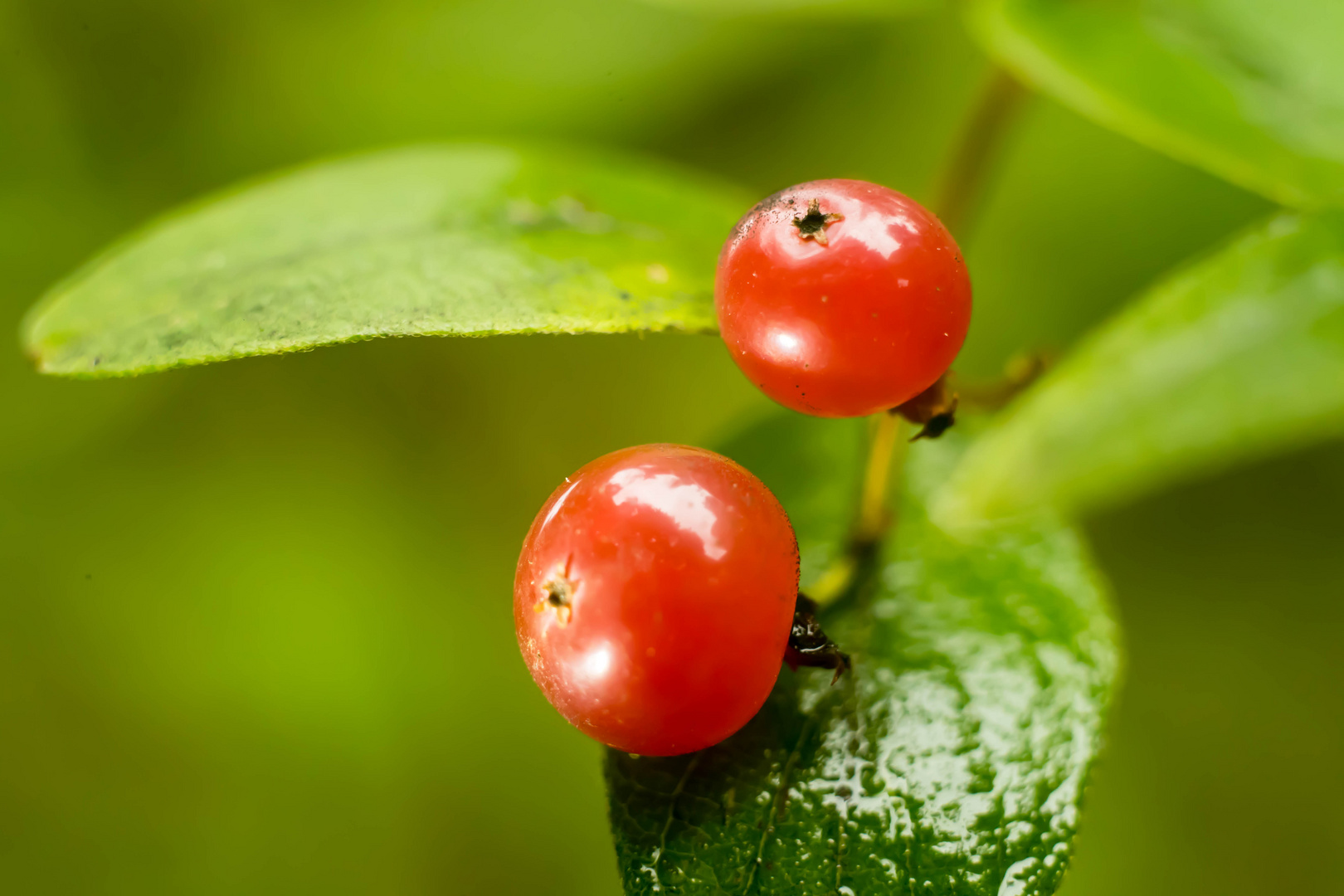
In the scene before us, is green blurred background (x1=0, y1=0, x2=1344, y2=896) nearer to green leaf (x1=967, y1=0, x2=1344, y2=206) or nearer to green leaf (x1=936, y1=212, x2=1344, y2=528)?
green leaf (x1=967, y1=0, x2=1344, y2=206)

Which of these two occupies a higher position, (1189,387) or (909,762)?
(1189,387)

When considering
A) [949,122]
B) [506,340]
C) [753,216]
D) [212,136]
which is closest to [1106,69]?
[753,216]

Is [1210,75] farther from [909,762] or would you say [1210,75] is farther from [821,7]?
[909,762]

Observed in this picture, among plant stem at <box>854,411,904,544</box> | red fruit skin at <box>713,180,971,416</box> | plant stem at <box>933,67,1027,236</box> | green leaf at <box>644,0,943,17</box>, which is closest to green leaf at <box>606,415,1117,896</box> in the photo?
plant stem at <box>854,411,904,544</box>

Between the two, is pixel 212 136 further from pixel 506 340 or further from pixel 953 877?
pixel 953 877

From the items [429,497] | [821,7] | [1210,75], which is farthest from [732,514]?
[429,497]
